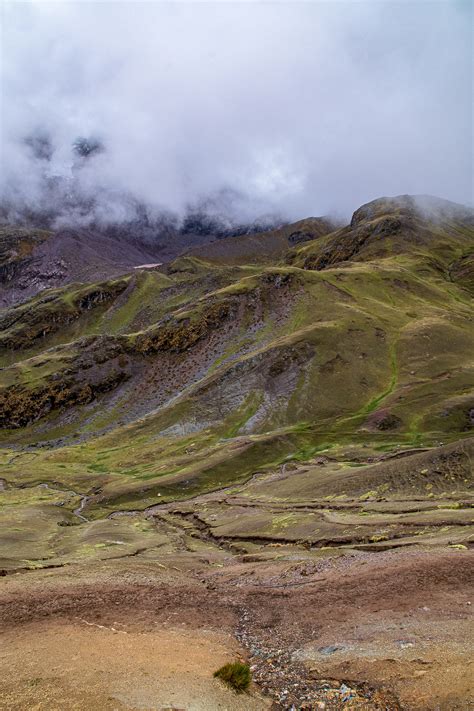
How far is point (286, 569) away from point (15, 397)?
179014mm

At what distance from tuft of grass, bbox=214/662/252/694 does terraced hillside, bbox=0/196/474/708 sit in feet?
54.1

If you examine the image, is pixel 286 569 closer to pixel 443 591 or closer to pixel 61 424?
pixel 443 591

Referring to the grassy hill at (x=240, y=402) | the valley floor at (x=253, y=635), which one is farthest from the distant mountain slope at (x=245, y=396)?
the valley floor at (x=253, y=635)

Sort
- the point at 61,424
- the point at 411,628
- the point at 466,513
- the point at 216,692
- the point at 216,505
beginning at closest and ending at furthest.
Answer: the point at 216,692
the point at 411,628
the point at 466,513
the point at 216,505
the point at 61,424

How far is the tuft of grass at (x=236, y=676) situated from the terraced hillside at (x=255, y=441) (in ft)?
54.1

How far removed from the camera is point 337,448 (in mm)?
97688

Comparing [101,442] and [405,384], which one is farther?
[101,442]

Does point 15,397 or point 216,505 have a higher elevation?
point 15,397

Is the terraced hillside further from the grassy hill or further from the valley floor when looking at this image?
the valley floor

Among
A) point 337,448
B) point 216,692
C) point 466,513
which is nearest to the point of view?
point 216,692

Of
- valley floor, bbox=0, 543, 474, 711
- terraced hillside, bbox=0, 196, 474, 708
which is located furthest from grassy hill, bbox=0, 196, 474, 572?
valley floor, bbox=0, 543, 474, 711

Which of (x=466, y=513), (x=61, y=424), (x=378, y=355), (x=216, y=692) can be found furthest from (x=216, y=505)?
(x=61, y=424)

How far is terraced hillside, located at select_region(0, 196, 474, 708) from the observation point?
46688 millimetres

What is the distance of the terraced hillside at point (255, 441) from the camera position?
4669 centimetres
